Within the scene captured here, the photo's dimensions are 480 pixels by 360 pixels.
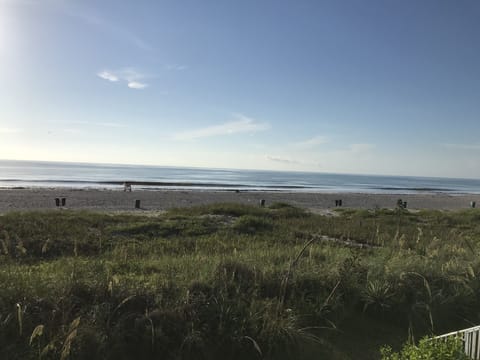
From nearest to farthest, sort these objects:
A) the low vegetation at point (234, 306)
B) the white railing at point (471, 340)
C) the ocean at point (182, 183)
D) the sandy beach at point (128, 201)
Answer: the white railing at point (471, 340) < the low vegetation at point (234, 306) < the sandy beach at point (128, 201) < the ocean at point (182, 183)

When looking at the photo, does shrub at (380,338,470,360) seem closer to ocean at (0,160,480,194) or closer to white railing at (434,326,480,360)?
white railing at (434,326,480,360)

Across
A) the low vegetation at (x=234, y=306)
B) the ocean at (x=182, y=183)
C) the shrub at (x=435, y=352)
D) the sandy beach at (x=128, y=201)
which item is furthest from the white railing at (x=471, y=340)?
the ocean at (x=182, y=183)

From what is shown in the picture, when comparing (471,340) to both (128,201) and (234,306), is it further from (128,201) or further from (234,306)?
(128,201)

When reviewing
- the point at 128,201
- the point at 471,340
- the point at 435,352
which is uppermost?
the point at 435,352

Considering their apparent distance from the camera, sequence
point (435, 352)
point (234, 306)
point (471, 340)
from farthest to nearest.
Answer: point (234, 306) < point (471, 340) < point (435, 352)

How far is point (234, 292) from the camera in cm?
495

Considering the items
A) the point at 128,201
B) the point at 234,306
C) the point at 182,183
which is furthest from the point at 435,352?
the point at 182,183

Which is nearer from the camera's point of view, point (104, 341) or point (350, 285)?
point (104, 341)

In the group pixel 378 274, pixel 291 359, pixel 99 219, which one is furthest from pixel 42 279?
pixel 99 219

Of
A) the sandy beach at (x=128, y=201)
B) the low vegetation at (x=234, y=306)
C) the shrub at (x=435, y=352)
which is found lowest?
the sandy beach at (x=128, y=201)

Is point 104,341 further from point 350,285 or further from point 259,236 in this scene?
point 259,236

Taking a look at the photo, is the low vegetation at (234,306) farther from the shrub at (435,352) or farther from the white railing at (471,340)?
the white railing at (471,340)

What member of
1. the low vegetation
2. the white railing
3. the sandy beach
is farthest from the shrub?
the sandy beach

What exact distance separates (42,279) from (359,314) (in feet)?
14.7
